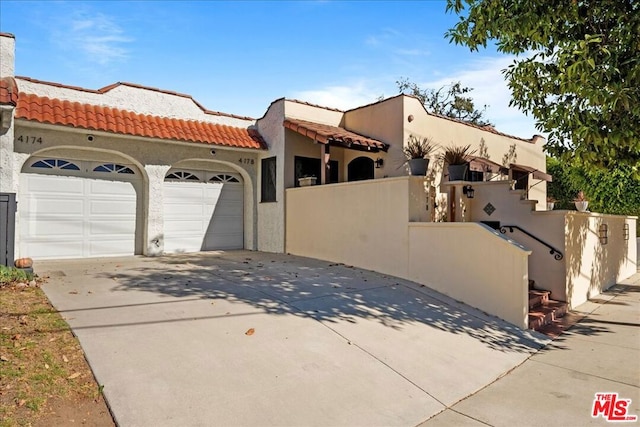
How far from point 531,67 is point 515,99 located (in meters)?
0.70

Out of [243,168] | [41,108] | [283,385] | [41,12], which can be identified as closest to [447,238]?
[283,385]

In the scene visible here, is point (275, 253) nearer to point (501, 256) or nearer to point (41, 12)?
point (501, 256)

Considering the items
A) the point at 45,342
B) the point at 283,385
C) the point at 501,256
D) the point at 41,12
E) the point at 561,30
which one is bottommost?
the point at 283,385

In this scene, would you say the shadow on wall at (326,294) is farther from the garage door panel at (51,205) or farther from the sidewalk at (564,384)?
the garage door panel at (51,205)

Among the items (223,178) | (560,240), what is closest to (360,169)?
(223,178)

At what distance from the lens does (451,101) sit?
90.1ft

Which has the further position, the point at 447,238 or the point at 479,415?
the point at 447,238

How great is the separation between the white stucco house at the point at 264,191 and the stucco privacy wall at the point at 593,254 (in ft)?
0.30

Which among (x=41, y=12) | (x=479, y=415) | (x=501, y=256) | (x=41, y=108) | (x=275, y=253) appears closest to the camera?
(x=479, y=415)

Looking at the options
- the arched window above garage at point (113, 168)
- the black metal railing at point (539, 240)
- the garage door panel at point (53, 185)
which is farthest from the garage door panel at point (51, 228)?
the black metal railing at point (539, 240)

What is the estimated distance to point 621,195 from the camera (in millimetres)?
16047

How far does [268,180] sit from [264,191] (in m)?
0.41

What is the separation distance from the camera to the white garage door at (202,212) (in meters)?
11.5

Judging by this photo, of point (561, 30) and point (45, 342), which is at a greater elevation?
point (561, 30)
